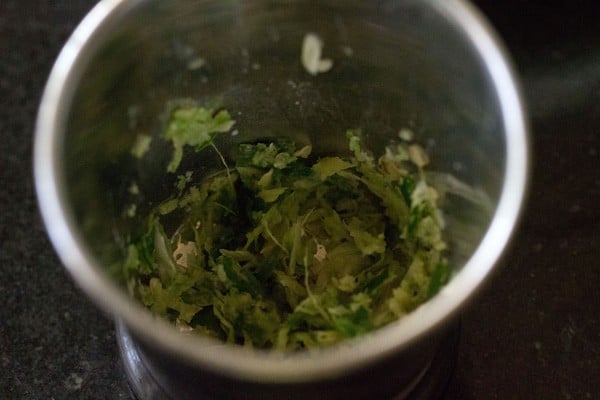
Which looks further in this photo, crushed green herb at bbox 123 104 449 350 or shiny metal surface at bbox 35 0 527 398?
crushed green herb at bbox 123 104 449 350

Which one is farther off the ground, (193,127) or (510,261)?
(193,127)

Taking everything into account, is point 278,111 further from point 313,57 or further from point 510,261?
point 510,261

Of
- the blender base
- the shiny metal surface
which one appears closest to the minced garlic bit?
the shiny metal surface

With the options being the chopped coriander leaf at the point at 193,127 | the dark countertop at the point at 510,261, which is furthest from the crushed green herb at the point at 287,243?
the dark countertop at the point at 510,261

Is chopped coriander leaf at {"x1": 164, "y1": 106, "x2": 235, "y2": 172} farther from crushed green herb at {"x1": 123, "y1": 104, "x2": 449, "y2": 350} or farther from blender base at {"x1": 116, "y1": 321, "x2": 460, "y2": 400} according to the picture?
blender base at {"x1": 116, "y1": 321, "x2": 460, "y2": 400}

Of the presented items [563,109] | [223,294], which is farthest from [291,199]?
[563,109]

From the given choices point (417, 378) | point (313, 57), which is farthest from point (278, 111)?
point (417, 378)

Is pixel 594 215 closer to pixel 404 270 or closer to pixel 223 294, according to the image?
pixel 404 270
